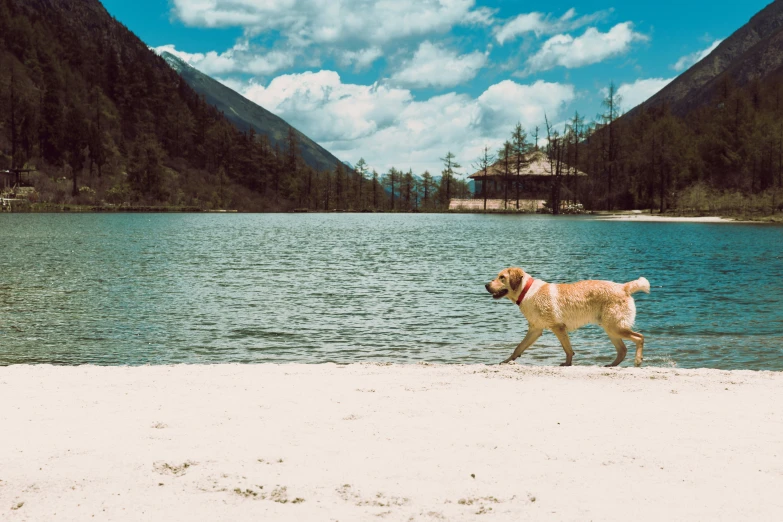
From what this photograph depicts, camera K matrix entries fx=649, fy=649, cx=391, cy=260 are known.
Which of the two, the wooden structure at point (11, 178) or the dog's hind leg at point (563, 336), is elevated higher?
the wooden structure at point (11, 178)

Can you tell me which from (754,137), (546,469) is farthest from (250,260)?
(754,137)

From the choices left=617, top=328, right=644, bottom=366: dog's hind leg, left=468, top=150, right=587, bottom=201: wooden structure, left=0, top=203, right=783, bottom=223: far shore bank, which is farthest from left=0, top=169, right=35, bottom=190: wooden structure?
left=617, top=328, right=644, bottom=366: dog's hind leg

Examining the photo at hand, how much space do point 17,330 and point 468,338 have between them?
11.9 metres

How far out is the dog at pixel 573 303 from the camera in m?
11.6

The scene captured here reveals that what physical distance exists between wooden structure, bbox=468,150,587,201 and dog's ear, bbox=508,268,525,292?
5134 inches

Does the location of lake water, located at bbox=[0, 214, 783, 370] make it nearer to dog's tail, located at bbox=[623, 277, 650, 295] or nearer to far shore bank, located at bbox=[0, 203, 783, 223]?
dog's tail, located at bbox=[623, 277, 650, 295]

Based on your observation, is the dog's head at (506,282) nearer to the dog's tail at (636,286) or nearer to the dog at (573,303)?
the dog at (573,303)

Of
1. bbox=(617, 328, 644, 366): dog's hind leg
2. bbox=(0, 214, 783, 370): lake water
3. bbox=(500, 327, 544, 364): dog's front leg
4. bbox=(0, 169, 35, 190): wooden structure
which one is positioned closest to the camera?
bbox=(617, 328, 644, 366): dog's hind leg

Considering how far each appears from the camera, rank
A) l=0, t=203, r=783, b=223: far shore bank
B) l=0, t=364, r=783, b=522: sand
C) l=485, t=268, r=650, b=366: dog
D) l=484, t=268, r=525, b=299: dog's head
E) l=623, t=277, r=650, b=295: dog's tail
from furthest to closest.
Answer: l=0, t=203, r=783, b=223: far shore bank, l=484, t=268, r=525, b=299: dog's head, l=485, t=268, r=650, b=366: dog, l=623, t=277, r=650, b=295: dog's tail, l=0, t=364, r=783, b=522: sand

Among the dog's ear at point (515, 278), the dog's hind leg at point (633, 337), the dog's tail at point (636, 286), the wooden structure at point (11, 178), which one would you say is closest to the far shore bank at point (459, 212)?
the wooden structure at point (11, 178)

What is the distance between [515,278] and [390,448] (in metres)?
5.77

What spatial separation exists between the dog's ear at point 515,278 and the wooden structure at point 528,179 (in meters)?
130

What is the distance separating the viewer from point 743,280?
96.2ft

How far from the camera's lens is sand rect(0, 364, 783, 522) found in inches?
220
